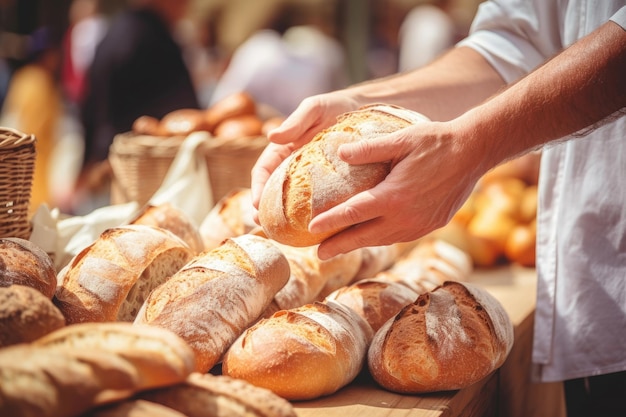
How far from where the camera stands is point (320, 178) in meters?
1.27

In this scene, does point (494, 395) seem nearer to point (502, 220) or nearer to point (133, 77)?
point (502, 220)

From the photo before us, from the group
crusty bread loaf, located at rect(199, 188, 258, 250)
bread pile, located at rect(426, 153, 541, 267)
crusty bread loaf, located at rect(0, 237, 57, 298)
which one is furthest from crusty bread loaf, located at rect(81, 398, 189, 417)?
bread pile, located at rect(426, 153, 541, 267)

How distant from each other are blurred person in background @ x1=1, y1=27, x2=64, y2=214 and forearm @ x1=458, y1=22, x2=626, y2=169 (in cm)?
392

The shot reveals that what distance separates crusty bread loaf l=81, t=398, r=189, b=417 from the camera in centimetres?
80

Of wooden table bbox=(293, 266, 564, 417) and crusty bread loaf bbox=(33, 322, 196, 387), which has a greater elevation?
crusty bread loaf bbox=(33, 322, 196, 387)

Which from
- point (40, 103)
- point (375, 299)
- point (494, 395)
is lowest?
point (494, 395)

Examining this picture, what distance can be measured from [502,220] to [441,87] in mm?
1040

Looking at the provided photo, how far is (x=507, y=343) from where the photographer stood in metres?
1.34

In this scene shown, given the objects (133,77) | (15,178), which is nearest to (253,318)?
(15,178)

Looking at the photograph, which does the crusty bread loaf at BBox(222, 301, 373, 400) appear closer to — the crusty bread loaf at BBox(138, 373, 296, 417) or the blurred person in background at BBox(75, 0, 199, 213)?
the crusty bread loaf at BBox(138, 373, 296, 417)

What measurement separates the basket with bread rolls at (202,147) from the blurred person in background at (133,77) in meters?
1.01

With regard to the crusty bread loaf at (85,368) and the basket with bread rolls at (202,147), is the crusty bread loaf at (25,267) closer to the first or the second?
the crusty bread loaf at (85,368)

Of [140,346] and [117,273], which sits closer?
[140,346]

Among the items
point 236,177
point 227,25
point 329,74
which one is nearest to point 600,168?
point 236,177
